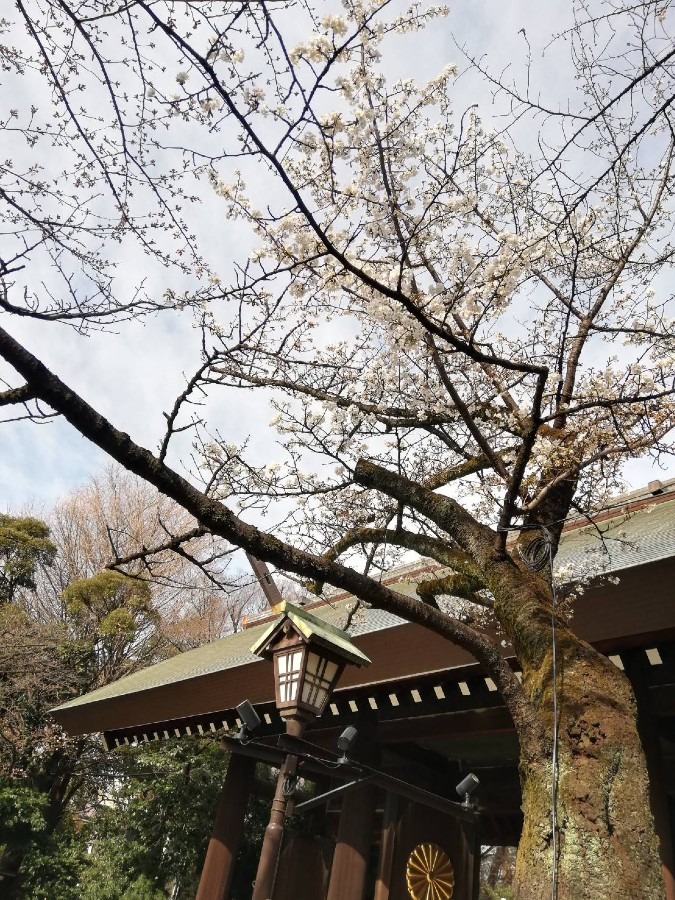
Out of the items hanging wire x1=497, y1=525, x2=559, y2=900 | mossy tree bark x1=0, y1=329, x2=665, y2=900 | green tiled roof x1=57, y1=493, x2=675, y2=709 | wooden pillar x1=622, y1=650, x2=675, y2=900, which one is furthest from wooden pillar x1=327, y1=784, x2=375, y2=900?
mossy tree bark x1=0, y1=329, x2=665, y2=900

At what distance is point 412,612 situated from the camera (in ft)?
8.91

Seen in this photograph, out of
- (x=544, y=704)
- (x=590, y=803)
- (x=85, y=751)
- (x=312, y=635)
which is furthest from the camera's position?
(x=85, y=751)

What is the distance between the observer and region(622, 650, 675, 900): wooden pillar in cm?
321

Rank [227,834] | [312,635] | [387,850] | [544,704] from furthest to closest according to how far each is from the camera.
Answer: [227,834], [387,850], [312,635], [544,704]

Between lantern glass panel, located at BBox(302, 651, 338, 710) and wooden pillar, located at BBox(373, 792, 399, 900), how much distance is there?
7.09ft

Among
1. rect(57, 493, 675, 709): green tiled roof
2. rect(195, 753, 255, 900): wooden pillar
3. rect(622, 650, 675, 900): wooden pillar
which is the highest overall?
rect(57, 493, 675, 709): green tiled roof

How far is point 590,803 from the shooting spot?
6.91ft

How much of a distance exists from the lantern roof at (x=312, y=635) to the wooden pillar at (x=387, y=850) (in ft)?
7.06

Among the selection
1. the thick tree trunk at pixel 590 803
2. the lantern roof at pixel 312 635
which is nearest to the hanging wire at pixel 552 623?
the thick tree trunk at pixel 590 803

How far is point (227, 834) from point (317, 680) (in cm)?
331

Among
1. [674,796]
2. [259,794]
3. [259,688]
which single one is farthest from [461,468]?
[259,794]

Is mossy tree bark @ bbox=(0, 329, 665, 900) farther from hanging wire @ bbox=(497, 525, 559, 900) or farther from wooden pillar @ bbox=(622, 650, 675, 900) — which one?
wooden pillar @ bbox=(622, 650, 675, 900)

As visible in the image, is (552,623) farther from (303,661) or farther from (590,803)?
(303,661)

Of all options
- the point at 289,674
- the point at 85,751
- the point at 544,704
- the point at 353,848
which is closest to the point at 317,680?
the point at 289,674
